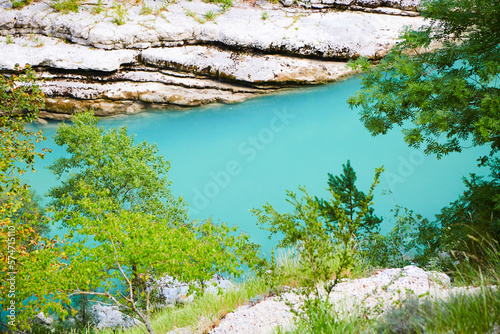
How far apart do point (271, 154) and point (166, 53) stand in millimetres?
6458

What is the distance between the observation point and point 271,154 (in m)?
14.8

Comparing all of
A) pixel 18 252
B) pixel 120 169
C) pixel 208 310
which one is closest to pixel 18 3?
pixel 120 169

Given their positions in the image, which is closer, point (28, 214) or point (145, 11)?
point (28, 214)

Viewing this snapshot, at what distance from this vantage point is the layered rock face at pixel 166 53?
651 inches

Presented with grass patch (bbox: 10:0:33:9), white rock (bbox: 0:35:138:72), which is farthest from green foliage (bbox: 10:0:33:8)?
white rock (bbox: 0:35:138:72)

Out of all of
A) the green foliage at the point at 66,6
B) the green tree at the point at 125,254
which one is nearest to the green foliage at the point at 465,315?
the green tree at the point at 125,254

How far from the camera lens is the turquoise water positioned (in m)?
13.2

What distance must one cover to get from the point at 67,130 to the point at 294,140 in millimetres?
7904

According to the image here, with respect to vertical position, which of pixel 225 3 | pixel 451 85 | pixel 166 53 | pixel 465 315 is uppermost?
pixel 225 3

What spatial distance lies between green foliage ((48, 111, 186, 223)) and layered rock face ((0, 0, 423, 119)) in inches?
237

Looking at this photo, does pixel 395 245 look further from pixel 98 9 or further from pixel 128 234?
pixel 98 9

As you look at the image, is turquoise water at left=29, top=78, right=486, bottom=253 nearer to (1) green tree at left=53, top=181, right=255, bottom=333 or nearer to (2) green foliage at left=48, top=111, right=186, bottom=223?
(2) green foliage at left=48, top=111, right=186, bottom=223

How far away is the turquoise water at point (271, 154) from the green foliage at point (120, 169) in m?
2.74

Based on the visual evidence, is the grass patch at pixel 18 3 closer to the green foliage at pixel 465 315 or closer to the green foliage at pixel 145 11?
the green foliage at pixel 145 11
